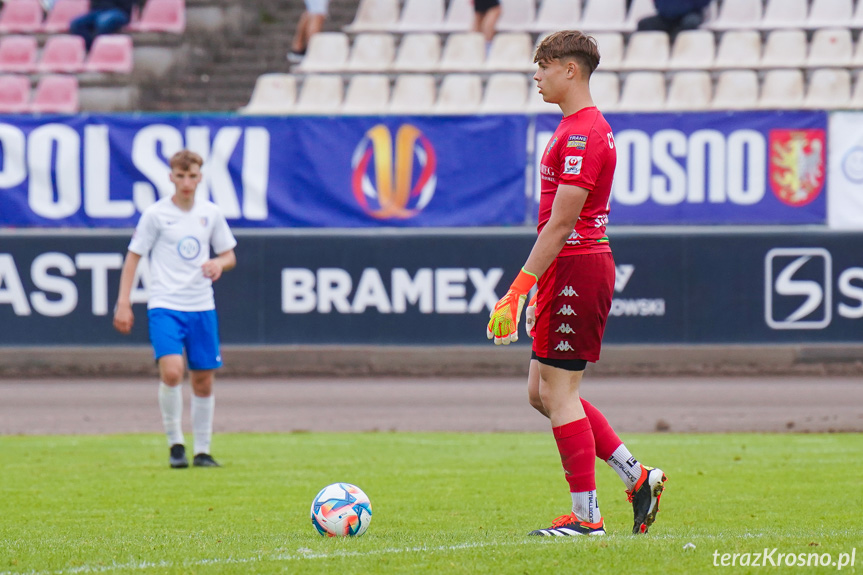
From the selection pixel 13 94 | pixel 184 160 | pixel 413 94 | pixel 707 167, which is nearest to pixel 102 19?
pixel 13 94

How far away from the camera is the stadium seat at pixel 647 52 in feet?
64.5

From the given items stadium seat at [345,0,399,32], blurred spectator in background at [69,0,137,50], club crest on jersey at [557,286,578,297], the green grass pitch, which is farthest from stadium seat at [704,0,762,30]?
club crest on jersey at [557,286,578,297]

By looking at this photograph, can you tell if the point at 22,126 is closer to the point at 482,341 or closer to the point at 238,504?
the point at 482,341

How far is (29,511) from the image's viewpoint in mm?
7164

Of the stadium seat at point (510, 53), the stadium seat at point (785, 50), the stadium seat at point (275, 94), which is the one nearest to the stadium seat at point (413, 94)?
Answer: the stadium seat at point (510, 53)

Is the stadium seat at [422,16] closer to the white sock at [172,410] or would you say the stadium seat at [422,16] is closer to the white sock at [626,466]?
the white sock at [172,410]

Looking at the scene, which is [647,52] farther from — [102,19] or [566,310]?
[566,310]

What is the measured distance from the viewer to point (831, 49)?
19500 mm

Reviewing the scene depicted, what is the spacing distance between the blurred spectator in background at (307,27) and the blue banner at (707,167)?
239 inches

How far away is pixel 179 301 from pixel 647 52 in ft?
40.9

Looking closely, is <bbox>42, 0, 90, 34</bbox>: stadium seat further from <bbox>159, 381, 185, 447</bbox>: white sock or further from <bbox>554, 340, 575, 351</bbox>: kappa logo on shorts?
<bbox>554, 340, 575, 351</bbox>: kappa logo on shorts

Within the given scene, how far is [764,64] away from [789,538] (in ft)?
50.2

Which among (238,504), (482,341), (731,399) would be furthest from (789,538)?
(482,341)

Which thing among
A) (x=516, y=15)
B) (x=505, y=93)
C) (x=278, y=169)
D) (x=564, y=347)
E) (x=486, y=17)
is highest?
(x=516, y=15)
